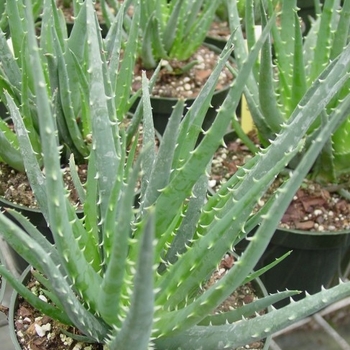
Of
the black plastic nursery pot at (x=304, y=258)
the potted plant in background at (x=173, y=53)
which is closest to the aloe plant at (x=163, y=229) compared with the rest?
the black plastic nursery pot at (x=304, y=258)

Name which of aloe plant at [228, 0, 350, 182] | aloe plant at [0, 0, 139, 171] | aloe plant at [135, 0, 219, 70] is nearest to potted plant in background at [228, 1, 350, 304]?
aloe plant at [228, 0, 350, 182]

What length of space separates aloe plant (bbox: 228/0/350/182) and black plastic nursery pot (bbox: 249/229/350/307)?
12cm

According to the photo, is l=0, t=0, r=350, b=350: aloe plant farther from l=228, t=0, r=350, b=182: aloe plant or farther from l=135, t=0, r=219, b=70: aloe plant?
l=135, t=0, r=219, b=70: aloe plant

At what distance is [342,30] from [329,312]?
509 millimetres

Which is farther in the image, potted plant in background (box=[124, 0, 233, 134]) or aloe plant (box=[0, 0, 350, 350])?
potted plant in background (box=[124, 0, 233, 134])

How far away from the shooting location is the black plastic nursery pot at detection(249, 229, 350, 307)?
33.3 inches

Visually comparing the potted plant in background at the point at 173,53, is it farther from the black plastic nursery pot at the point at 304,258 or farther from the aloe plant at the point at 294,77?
the black plastic nursery pot at the point at 304,258

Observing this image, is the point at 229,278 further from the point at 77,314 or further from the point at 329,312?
the point at 329,312

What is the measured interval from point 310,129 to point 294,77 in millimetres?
88

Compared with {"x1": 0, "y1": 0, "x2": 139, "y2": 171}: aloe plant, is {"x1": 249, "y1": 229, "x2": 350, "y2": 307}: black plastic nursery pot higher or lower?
lower

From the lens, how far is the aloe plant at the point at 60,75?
0.78 m

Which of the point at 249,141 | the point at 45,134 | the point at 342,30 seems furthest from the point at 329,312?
the point at 45,134

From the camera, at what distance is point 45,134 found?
0.39m

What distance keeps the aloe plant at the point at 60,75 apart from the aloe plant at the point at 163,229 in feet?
0.67
